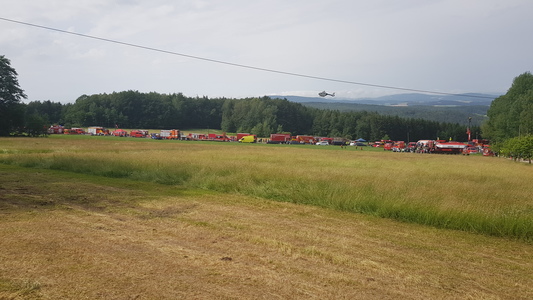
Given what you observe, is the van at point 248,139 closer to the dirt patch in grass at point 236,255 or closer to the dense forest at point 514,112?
the dense forest at point 514,112

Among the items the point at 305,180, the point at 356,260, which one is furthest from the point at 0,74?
the point at 356,260

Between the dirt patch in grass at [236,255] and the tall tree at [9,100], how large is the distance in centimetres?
7395

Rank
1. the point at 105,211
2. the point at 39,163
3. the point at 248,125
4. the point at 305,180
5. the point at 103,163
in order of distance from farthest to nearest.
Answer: the point at 248,125
the point at 39,163
the point at 103,163
the point at 305,180
the point at 105,211

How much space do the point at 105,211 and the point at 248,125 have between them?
461ft

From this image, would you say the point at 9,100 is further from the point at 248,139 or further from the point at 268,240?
the point at 268,240

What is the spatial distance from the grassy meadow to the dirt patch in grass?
29 millimetres

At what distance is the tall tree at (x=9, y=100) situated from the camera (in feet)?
242

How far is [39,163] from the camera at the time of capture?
75.5ft

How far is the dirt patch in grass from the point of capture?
18.6 ft

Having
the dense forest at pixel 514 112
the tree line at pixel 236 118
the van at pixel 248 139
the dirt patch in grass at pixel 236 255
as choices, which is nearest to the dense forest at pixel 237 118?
the tree line at pixel 236 118

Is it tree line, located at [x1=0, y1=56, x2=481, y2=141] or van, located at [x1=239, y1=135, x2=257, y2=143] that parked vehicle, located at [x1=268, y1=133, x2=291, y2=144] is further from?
tree line, located at [x1=0, y1=56, x2=481, y2=141]

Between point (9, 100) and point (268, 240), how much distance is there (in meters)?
86.5

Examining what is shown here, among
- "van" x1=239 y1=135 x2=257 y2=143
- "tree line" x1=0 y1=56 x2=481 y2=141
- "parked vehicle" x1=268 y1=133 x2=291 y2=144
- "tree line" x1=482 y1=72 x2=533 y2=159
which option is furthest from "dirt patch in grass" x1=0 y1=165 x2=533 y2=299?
"tree line" x1=0 y1=56 x2=481 y2=141

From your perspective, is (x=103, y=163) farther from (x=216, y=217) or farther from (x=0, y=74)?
(x=0, y=74)
